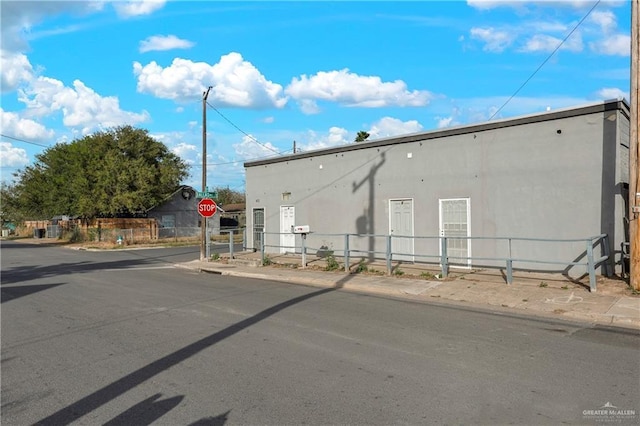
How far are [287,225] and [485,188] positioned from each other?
30.5 ft

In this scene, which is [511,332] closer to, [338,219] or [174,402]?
[174,402]

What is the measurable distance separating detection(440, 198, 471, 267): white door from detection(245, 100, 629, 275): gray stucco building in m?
0.03

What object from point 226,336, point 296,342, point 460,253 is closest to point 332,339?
point 296,342

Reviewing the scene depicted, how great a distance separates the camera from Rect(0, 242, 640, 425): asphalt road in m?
4.35

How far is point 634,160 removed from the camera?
9.91 meters

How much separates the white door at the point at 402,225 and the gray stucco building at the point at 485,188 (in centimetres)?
4

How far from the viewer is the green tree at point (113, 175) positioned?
124 feet

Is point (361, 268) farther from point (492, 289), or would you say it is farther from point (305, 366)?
point (305, 366)

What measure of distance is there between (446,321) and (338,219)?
34.8 feet

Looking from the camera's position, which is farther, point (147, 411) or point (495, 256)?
point (495, 256)

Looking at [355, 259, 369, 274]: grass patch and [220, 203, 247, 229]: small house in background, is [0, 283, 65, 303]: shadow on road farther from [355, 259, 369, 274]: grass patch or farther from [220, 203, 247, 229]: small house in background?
[220, 203, 247, 229]: small house in background

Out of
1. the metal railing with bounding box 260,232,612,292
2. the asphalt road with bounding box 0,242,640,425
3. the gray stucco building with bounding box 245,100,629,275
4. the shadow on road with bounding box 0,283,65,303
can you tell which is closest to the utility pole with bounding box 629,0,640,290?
the metal railing with bounding box 260,232,612,292

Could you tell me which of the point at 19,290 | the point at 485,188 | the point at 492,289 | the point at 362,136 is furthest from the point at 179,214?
the point at 492,289

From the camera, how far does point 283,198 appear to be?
21.1m
